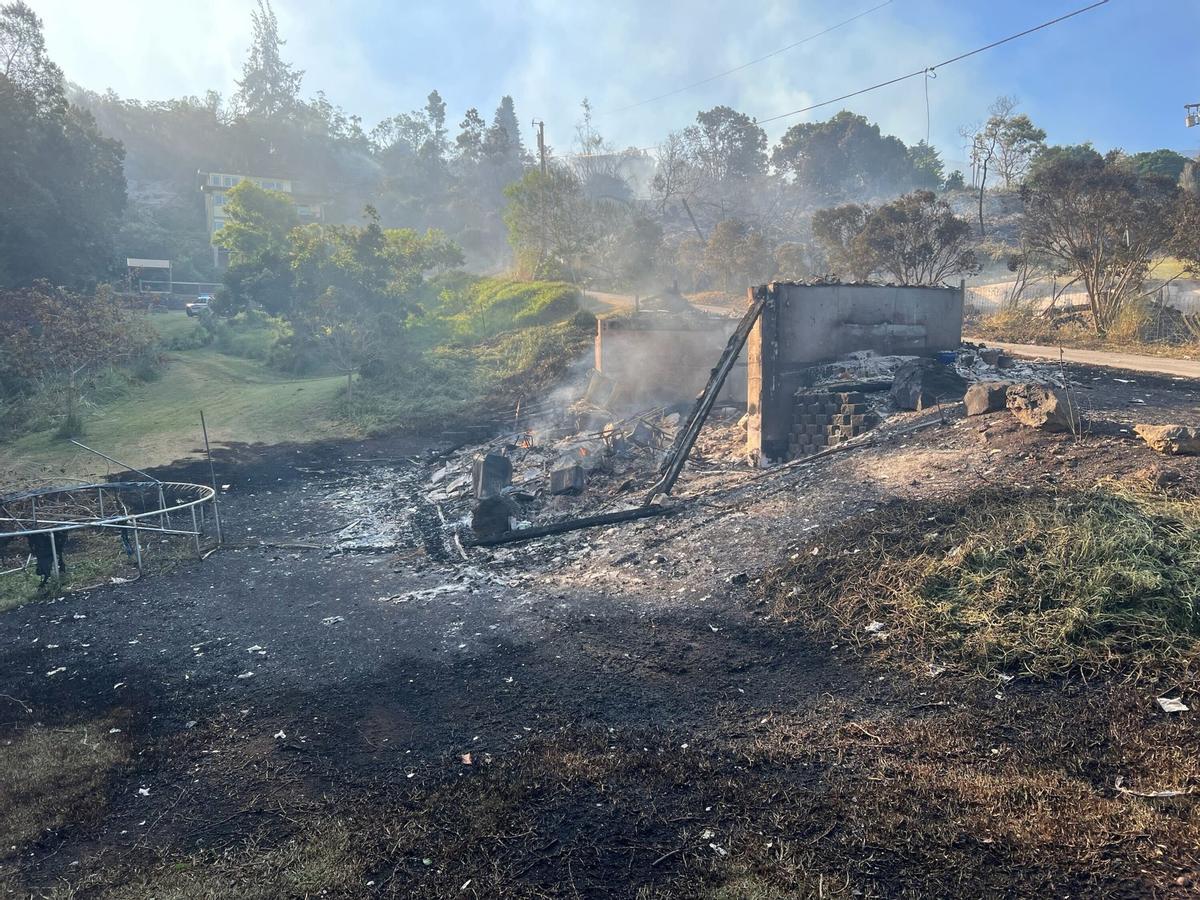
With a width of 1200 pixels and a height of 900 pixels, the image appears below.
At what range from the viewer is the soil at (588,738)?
336 centimetres

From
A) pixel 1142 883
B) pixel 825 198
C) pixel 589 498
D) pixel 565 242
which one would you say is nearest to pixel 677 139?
pixel 825 198

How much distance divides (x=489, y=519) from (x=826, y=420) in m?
5.28

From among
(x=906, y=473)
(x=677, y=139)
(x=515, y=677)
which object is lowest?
(x=515, y=677)

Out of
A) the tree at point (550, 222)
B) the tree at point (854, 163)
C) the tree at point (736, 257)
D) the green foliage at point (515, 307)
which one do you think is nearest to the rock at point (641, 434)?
the green foliage at point (515, 307)

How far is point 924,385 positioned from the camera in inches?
427

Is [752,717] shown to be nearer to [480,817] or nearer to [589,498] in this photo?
[480,817]

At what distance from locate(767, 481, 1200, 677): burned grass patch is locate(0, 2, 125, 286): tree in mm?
26987

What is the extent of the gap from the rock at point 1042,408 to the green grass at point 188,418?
44.6 ft

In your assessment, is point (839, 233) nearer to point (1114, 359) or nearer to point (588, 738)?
point (1114, 359)

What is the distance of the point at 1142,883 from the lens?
3.01 meters

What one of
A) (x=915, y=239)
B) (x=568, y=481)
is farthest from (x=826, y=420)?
(x=915, y=239)

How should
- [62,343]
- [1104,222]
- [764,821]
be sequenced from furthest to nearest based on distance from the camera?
[62,343] → [1104,222] → [764,821]

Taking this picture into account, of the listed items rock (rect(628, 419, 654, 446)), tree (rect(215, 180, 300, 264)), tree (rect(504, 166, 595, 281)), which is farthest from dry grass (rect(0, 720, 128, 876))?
tree (rect(504, 166, 595, 281))

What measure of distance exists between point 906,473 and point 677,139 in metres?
50.3
